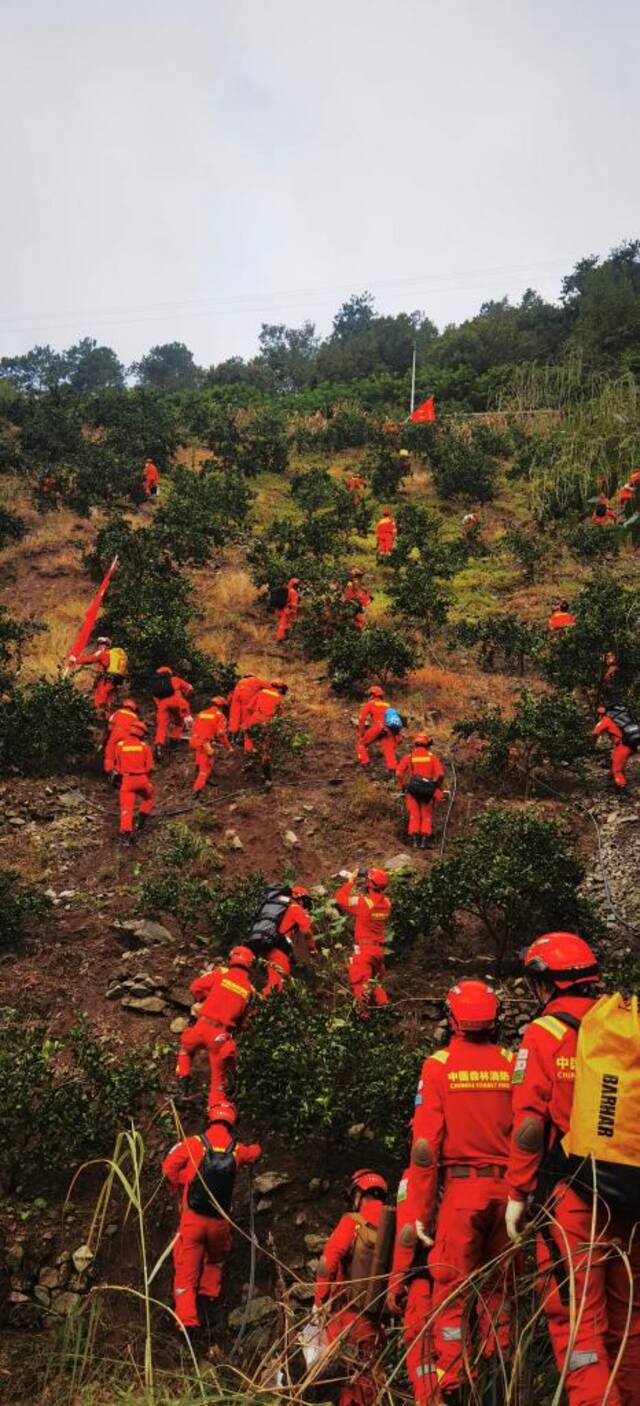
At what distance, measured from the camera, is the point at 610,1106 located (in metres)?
2.64

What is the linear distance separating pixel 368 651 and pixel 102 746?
169 inches

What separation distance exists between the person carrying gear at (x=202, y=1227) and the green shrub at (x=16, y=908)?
11.0 feet

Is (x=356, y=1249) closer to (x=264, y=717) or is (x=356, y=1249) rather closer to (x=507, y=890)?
(x=507, y=890)

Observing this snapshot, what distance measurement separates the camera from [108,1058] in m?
5.82

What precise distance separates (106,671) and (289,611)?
3943 mm

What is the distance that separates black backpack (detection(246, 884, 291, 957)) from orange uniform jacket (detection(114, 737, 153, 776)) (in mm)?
2830

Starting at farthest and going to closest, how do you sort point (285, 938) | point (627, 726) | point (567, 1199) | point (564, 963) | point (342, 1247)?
point (627, 726), point (285, 938), point (342, 1247), point (564, 963), point (567, 1199)

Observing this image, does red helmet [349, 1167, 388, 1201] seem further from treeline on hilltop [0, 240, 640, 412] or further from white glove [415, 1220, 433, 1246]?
treeline on hilltop [0, 240, 640, 412]

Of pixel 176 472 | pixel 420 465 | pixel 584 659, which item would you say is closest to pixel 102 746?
pixel 584 659

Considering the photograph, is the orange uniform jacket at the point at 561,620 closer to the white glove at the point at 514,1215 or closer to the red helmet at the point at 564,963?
the red helmet at the point at 564,963

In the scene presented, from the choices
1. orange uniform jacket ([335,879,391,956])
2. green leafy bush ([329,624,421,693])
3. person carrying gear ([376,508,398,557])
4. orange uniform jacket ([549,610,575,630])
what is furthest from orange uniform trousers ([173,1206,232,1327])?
person carrying gear ([376,508,398,557])

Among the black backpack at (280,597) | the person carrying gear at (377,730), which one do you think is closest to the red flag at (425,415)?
the black backpack at (280,597)

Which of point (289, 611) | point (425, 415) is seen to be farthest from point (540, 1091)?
point (425, 415)

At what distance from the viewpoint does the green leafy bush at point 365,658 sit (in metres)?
13.0
